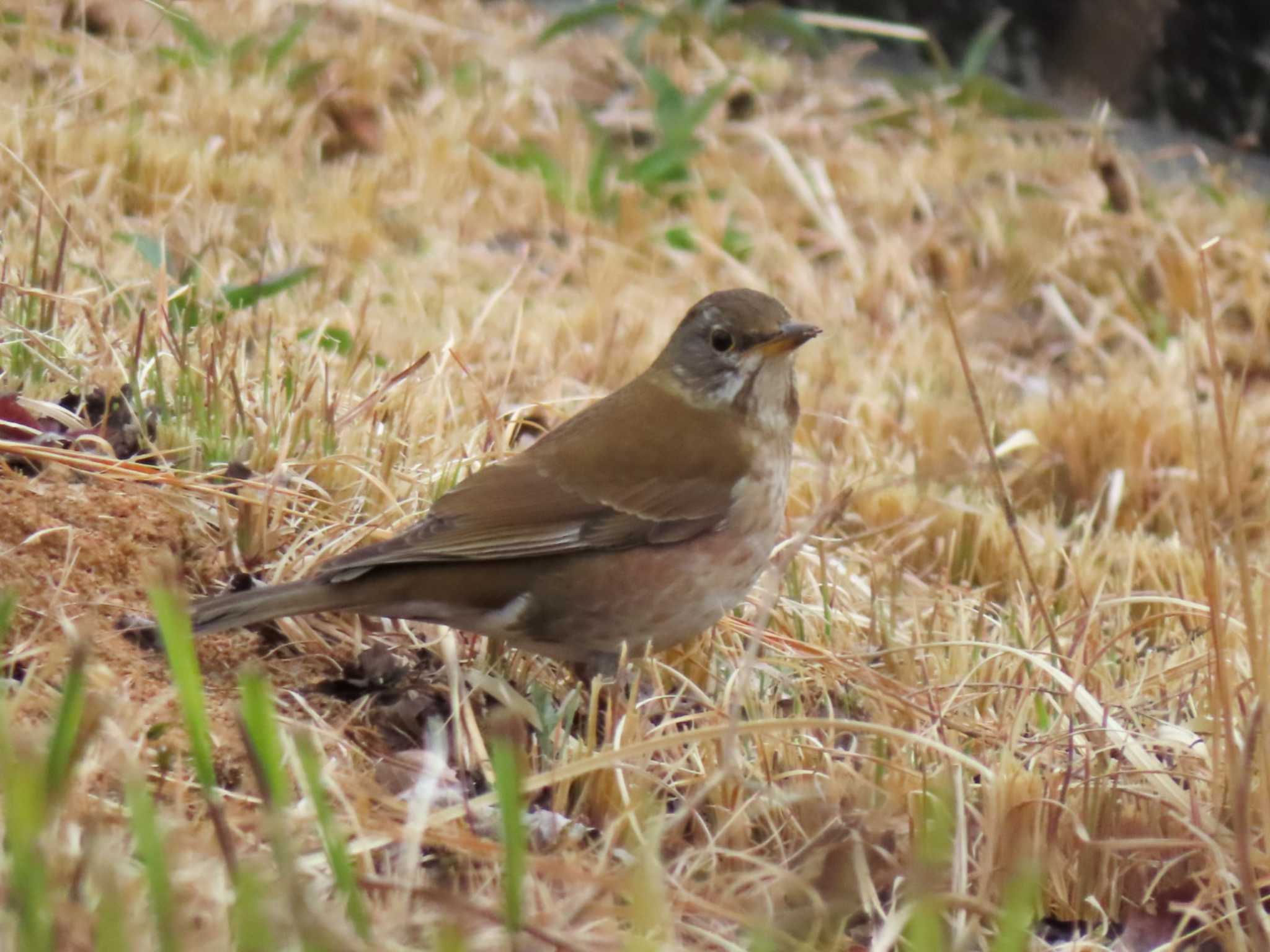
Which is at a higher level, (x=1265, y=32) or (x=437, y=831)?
(x=1265, y=32)

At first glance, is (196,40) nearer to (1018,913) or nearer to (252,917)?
(252,917)

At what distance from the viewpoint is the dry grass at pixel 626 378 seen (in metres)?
2.61

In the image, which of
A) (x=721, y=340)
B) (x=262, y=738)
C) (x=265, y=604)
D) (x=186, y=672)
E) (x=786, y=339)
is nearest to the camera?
(x=262, y=738)

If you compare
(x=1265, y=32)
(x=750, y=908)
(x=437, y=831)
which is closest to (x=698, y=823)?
(x=750, y=908)

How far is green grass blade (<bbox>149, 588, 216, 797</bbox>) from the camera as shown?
2.03 m

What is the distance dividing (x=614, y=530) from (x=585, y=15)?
5456 mm

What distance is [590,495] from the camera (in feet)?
11.7

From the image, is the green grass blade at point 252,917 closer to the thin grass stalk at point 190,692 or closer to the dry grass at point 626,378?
the dry grass at point 626,378

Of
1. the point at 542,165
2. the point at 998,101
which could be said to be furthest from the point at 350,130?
the point at 998,101

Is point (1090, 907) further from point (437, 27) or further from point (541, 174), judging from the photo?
point (437, 27)

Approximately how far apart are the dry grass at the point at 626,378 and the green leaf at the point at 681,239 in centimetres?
7

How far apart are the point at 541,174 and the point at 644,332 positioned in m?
1.60

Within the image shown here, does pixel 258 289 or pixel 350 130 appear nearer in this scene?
pixel 258 289

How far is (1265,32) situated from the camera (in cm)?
893
